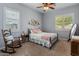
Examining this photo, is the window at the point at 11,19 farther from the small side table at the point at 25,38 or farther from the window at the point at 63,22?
the window at the point at 63,22

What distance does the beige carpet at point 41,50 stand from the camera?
75.1 inches

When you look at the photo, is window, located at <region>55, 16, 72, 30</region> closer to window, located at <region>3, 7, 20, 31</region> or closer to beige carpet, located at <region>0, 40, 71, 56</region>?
beige carpet, located at <region>0, 40, 71, 56</region>

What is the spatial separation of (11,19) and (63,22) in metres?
0.77

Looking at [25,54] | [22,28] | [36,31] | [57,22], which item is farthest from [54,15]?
[25,54]

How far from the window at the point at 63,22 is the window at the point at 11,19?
1.96ft

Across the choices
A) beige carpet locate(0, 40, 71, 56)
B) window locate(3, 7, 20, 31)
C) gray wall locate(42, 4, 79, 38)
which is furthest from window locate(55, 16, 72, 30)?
window locate(3, 7, 20, 31)

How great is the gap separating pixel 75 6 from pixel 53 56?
80 cm

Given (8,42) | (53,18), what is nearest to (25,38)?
(8,42)

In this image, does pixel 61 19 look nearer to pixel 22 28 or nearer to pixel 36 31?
pixel 36 31

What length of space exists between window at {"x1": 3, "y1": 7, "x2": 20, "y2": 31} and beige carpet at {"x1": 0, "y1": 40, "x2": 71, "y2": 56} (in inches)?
12.2

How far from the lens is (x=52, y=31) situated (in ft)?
6.48

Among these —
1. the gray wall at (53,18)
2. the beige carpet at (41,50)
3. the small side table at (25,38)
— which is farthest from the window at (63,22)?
the small side table at (25,38)

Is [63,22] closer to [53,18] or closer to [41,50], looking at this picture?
[53,18]

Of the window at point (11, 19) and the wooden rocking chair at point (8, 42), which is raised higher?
the window at point (11, 19)
